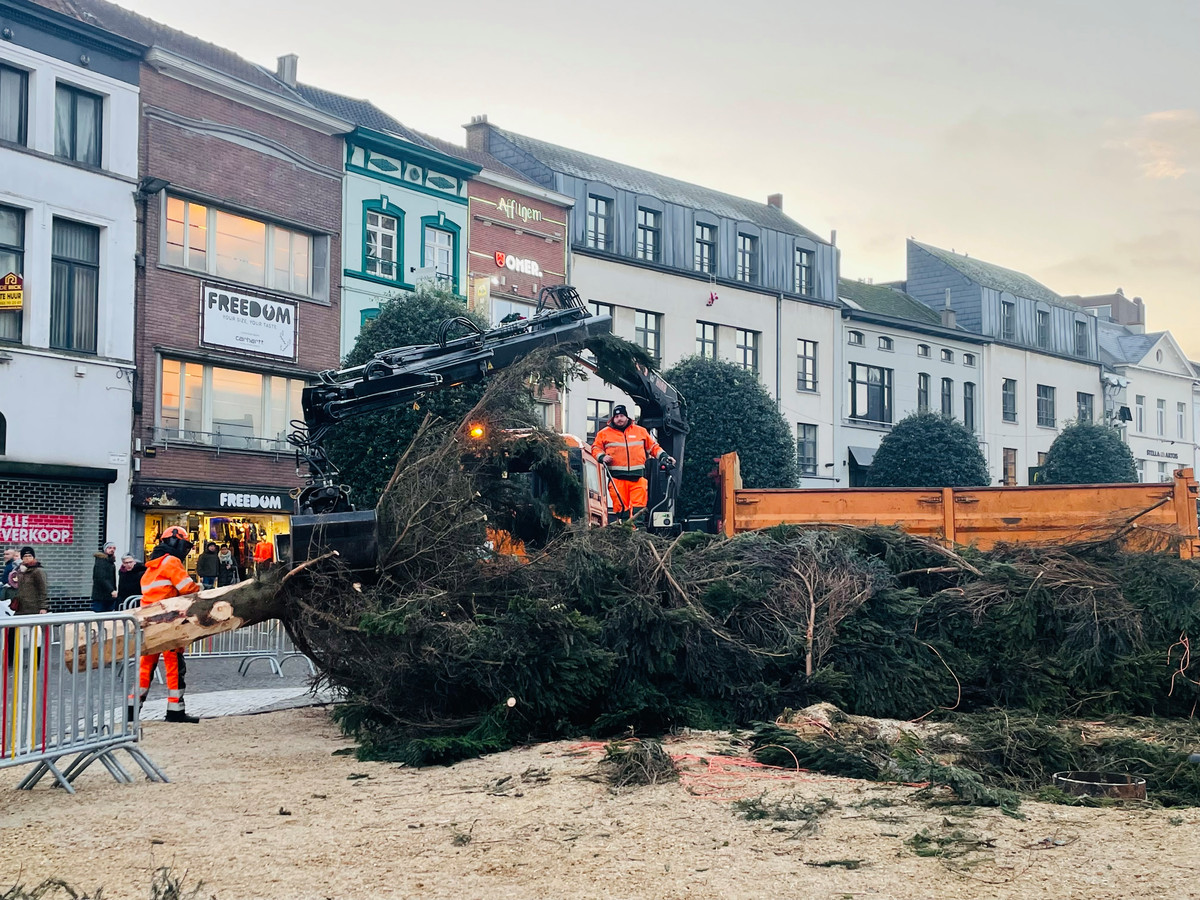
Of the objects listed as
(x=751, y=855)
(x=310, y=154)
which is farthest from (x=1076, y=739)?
(x=310, y=154)

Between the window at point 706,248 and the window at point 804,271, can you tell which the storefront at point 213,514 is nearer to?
the window at point 706,248

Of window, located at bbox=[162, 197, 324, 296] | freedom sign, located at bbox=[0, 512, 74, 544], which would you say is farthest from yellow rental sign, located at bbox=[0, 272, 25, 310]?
freedom sign, located at bbox=[0, 512, 74, 544]

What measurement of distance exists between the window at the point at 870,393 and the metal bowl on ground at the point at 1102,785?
117ft

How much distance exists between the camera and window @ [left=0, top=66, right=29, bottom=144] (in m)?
22.0

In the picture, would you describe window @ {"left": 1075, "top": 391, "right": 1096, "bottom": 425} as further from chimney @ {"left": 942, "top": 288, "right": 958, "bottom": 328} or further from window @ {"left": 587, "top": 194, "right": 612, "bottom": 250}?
window @ {"left": 587, "top": 194, "right": 612, "bottom": 250}

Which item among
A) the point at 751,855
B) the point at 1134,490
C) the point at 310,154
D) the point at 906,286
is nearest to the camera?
the point at 751,855

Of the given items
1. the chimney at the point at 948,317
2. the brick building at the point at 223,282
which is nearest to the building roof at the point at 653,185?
the chimney at the point at 948,317

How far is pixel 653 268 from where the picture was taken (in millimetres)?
35906

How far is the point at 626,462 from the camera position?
14.0 meters

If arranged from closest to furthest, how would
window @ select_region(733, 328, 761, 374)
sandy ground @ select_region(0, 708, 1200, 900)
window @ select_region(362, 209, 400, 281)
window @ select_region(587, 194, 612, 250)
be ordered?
1. sandy ground @ select_region(0, 708, 1200, 900)
2. window @ select_region(362, 209, 400, 281)
3. window @ select_region(587, 194, 612, 250)
4. window @ select_region(733, 328, 761, 374)

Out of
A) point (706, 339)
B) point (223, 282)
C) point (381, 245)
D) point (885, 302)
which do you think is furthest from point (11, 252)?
point (885, 302)

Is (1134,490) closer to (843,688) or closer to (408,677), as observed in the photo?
(843,688)

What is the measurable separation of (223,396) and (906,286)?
1311 inches

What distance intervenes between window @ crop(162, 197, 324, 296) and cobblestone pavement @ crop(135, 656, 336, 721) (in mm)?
11277
